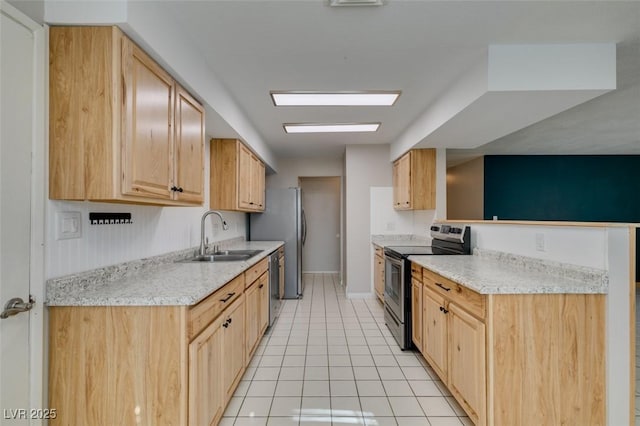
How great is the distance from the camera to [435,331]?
7.57 ft

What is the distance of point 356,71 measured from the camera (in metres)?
2.36

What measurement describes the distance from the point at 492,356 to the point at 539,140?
4446mm

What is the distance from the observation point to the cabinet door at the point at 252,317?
95.8 inches

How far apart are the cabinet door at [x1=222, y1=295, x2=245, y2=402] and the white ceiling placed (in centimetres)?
172

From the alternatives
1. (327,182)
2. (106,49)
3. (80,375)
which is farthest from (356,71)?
(327,182)

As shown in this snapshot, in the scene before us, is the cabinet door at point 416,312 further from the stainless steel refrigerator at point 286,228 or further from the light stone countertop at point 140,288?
the stainless steel refrigerator at point 286,228

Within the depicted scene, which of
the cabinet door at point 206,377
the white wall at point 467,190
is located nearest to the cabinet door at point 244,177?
the cabinet door at point 206,377

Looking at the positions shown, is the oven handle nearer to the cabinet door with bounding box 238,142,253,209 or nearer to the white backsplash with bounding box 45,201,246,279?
the cabinet door with bounding box 238,142,253,209

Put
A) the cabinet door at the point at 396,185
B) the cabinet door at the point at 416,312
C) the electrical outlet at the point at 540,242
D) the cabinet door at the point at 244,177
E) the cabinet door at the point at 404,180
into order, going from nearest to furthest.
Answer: the electrical outlet at the point at 540,242 < the cabinet door at the point at 416,312 < the cabinet door at the point at 244,177 < the cabinet door at the point at 404,180 < the cabinet door at the point at 396,185

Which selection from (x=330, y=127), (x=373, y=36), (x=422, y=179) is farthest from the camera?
(x=422, y=179)

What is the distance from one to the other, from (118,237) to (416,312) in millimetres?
2375

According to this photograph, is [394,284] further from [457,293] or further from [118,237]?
[118,237]

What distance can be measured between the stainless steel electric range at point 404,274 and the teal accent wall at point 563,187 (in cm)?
329

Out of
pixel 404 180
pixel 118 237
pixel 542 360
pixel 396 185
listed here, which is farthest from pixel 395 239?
pixel 118 237
